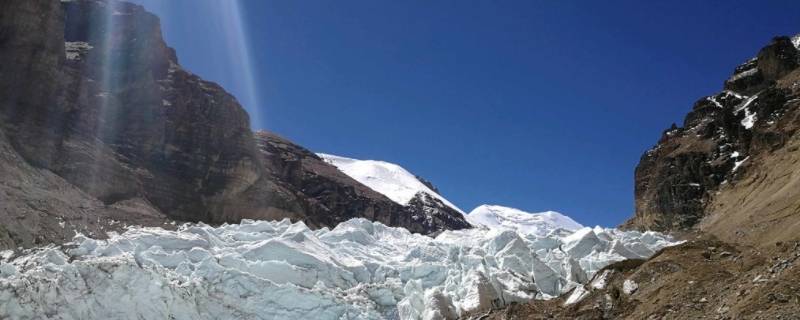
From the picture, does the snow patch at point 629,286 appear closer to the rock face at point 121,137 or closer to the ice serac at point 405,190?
the rock face at point 121,137

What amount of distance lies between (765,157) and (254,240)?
145 ft

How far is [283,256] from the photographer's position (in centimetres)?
4194

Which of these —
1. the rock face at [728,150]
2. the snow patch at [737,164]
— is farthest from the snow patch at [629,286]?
the snow patch at [737,164]

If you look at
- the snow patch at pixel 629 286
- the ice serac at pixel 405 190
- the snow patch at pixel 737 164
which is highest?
the ice serac at pixel 405 190

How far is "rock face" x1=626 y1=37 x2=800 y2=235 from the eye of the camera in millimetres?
57438

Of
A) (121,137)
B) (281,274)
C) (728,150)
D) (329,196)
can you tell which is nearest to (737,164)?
(728,150)

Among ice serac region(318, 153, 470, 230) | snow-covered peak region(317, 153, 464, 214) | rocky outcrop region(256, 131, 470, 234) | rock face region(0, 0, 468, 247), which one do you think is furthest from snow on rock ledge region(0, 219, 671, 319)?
snow-covered peak region(317, 153, 464, 214)

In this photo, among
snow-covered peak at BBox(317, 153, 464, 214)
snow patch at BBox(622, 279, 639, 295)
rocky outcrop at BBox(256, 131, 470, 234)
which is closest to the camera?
snow patch at BBox(622, 279, 639, 295)

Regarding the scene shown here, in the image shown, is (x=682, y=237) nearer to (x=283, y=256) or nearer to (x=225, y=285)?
(x=283, y=256)

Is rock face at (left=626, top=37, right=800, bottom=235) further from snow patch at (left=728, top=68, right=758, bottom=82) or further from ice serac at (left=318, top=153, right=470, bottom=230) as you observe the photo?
ice serac at (left=318, top=153, right=470, bottom=230)

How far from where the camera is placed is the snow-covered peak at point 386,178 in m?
142

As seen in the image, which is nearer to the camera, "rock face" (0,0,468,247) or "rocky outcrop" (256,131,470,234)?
"rock face" (0,0,468,247)

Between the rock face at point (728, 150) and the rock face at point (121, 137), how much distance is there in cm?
4240

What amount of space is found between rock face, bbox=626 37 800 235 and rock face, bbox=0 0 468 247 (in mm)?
42397
